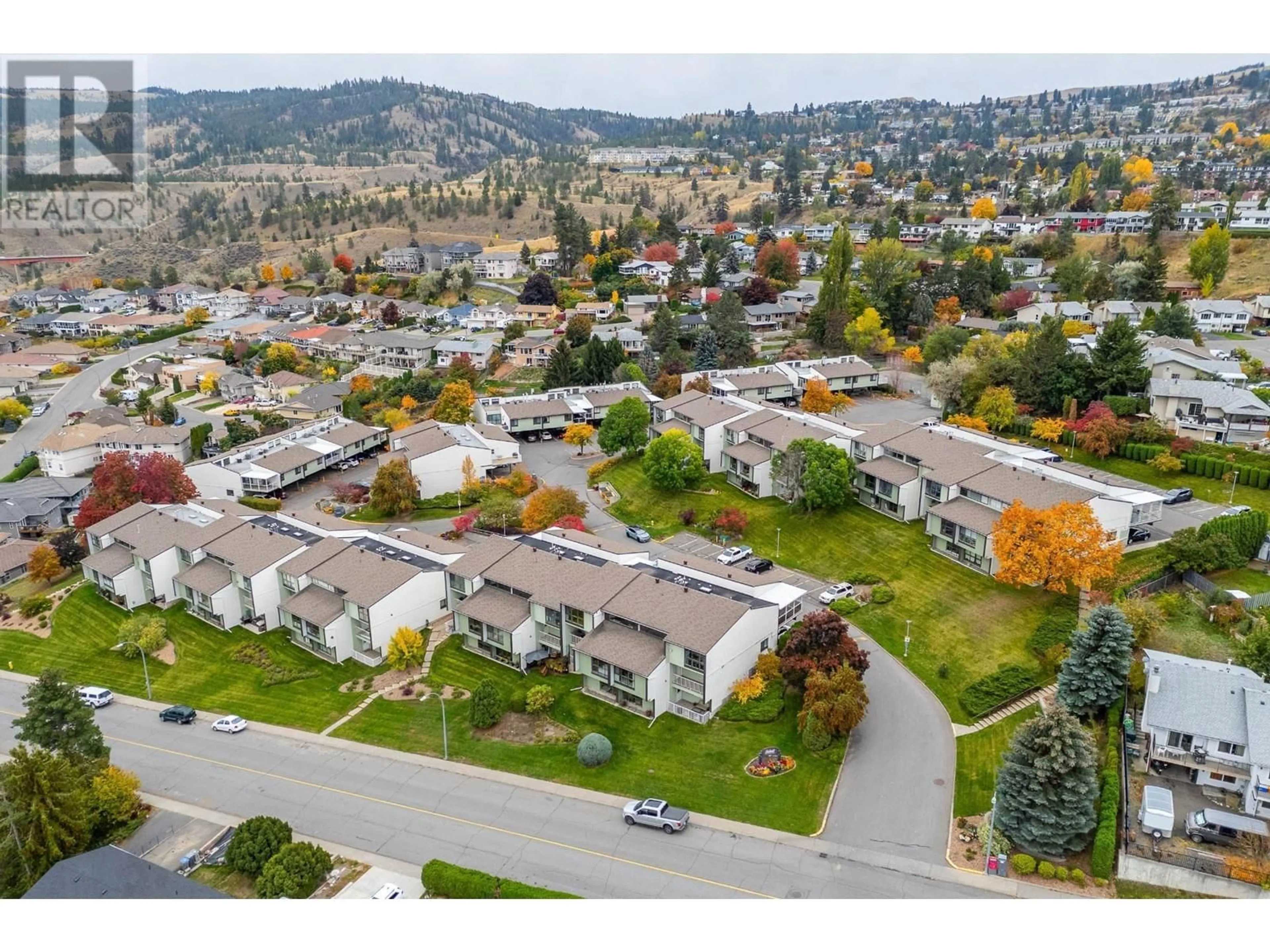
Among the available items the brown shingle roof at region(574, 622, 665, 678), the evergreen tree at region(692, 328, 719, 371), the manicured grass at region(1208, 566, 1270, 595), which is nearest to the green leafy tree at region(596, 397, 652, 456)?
the evergreen tree at region(692, 328, 719, 371)

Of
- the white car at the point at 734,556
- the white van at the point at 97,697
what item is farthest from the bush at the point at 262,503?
the white car at the point at 734,556

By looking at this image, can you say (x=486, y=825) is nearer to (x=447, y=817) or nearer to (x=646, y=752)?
(x=447, y=817)

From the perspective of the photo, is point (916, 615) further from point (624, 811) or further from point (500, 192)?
point (500, 192)

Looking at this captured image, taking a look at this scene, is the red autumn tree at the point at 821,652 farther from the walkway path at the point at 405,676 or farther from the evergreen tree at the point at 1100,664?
the walkway path at the point at 405,676

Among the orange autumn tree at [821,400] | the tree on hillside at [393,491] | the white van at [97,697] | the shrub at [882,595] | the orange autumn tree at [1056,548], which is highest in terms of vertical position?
the orange autumn tree at [821,400]

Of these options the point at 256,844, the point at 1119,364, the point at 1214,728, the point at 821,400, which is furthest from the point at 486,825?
the point at 1119,364

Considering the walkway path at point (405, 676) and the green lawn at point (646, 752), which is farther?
the walkway path at point (405, 676)

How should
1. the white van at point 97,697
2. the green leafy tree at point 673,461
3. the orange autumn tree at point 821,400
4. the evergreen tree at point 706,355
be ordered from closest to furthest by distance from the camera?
the white van at point 97,697
the green leafy tree at point 673,461
the orange autumn tree at point 821,400
the evergreen tree at point 706,355
